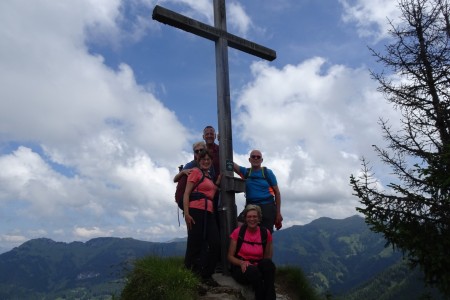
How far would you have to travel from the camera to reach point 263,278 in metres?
5.86

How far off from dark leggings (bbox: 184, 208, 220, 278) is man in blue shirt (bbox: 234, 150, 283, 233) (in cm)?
105

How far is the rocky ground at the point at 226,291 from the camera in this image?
5.87 m

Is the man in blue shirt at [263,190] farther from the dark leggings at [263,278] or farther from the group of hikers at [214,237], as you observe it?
the dark leggings at [263,278]

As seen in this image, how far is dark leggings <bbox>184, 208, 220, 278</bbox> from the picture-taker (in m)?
6.25

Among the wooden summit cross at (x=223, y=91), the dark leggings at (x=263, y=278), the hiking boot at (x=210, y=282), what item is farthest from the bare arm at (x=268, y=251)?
the hiking boot at (x=210, y=282)

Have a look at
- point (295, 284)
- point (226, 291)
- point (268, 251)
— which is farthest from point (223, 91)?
point (295, 284)

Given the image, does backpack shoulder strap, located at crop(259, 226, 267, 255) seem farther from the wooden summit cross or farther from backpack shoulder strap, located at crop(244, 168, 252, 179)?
backpack shoulder strap, located at crop(244, 168, 252, 179)

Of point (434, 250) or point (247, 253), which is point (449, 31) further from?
point (247, 253)

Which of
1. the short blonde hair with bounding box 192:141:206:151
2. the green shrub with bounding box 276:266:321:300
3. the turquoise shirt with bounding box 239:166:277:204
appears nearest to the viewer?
the short blonde hair with bounding box 192:141:206:151

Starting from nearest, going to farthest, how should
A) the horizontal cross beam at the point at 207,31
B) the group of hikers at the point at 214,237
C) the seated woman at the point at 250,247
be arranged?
1. the group of hikers at the point at 214,237
2. the seated woman at the point at 250,247
3. the horizontal cross beam at the point at 207,31

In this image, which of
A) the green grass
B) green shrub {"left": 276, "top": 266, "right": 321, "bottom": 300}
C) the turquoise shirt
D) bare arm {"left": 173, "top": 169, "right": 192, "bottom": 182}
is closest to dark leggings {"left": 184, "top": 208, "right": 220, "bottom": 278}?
the green grass

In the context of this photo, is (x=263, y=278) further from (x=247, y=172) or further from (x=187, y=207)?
(x=247, y=172)

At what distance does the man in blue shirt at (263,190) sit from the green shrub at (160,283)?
180 centimetres

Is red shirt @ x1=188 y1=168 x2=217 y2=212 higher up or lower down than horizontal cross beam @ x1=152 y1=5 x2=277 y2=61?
lower down
